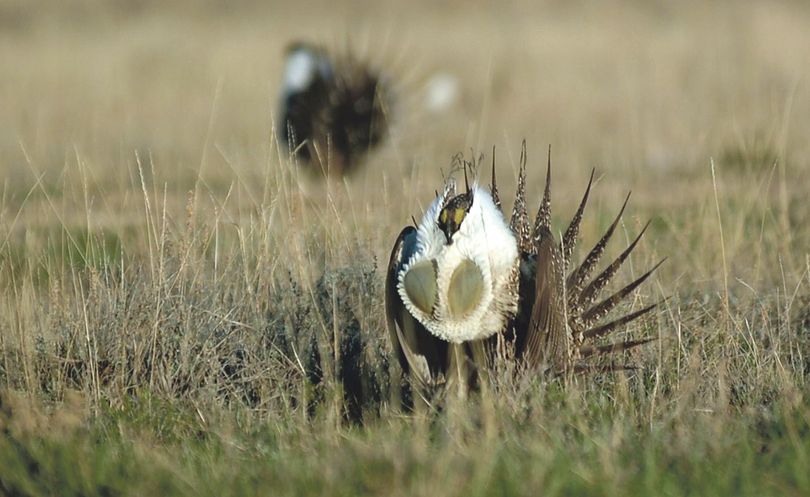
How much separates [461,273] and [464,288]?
42 millimetres

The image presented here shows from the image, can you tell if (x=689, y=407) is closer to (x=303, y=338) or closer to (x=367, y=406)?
(x=367, y=406)

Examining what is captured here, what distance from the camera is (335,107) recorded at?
26.2 ft

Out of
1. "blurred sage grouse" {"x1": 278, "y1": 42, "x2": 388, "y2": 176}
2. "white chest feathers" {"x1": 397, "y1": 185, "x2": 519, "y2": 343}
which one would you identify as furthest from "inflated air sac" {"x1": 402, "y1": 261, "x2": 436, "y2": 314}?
"blurred sage grouse" {"x1": 278, "y1": 42, "x2": 388, "y2": 176}

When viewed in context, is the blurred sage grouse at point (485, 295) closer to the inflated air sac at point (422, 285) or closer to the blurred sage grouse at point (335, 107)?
the inflated air sac at point (422, 285)

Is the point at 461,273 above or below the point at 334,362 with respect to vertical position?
A: above

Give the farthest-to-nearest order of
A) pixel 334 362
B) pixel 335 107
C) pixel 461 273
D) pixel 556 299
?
pixel 335 107 → pixel 334 362 → pixel 556 299 → pixel 461 273

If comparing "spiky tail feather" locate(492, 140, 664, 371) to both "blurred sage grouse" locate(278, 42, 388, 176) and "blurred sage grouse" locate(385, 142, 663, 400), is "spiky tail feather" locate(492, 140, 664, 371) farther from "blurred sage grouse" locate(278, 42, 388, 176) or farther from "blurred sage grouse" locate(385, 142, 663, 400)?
"blurred sage grouse" locate(278, 42, 388, 176)

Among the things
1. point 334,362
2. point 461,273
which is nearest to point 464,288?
point 461,273

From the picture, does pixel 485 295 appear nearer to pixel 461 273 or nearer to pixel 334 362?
pixel 461 273

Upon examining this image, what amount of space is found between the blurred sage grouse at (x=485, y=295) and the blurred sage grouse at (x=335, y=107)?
4157 mm

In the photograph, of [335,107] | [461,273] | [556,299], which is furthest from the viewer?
[335,107]

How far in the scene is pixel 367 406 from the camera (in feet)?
12.6

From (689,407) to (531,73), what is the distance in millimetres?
10189

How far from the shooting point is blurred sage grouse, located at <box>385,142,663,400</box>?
3.31 metres
